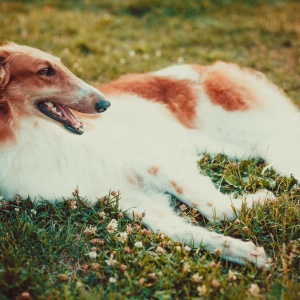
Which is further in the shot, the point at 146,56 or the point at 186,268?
the point at 146,56

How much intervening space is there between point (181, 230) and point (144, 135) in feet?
4.21

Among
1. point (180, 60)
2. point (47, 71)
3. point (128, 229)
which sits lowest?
point (128, 229)

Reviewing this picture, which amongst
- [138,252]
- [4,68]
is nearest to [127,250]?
[138,252]

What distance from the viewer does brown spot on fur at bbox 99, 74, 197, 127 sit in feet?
14.2

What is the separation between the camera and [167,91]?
445cm

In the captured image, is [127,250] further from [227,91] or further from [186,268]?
[227,91]

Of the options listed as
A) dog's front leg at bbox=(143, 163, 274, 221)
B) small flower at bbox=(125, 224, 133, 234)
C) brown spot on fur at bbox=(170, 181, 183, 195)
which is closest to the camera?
small flower at bbox=(125, 224, 133, 234)

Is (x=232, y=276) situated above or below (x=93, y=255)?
above

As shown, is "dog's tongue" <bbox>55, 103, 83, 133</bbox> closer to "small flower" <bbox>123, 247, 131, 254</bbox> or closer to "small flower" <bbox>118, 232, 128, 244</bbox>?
"small flower" <bbox>118, 232, 128, 244</bbox>

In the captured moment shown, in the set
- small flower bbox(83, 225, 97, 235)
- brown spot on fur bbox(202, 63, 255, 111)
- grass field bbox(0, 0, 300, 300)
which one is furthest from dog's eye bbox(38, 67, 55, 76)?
brown spot on fur bbox(202, 63, 255, 111)

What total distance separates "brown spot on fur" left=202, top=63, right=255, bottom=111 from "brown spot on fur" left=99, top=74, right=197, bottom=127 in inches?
8.0

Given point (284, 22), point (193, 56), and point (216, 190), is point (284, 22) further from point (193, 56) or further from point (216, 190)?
point (216, 190)

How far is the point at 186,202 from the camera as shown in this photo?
339 cm

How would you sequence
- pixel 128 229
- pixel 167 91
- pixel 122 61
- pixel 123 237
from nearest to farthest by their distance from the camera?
pixel 123 237 < pixel 128 229 < pixel 167 91 < pixel 122 61
